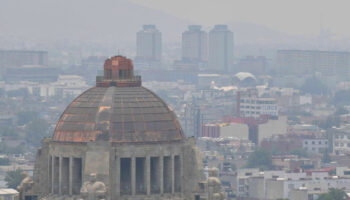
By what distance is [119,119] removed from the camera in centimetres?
3509

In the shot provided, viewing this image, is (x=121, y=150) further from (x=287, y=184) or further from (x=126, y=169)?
(x=287, y=184)

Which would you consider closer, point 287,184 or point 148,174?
point 148,174

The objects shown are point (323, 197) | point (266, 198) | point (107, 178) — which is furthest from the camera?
point (266, 198)

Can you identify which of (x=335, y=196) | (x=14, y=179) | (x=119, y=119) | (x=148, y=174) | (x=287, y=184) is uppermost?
(x=119, y=119)

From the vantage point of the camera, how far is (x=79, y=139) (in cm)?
3500

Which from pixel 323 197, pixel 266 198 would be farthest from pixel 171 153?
pixel 266 198

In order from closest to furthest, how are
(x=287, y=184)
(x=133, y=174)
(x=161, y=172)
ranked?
(x=133, y=174)
(x=161, y=172)
(x=287, y=184)

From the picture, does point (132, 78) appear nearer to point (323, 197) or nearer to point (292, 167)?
point (323, 197)

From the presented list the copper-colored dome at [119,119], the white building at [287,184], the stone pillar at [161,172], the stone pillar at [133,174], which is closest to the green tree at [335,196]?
the white building at [287,184]

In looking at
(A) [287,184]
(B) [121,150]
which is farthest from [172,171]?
(A) [287,184]

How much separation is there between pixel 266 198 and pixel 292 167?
31827 millimetres

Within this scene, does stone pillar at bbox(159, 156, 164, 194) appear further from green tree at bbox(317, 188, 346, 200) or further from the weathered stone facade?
green tree at bbox(317, 188, 346, 200)

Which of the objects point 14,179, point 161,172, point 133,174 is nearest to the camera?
point 133,174

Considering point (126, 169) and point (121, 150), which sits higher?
point (121, 150)
